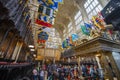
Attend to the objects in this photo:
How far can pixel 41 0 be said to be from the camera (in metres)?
5.95

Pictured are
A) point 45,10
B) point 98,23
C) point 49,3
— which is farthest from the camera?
point 98,23

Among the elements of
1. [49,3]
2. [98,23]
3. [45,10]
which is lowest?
[98,23]

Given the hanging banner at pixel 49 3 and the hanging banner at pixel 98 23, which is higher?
the hanging banner at pixel 49 3

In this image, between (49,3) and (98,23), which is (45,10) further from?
(98,23)

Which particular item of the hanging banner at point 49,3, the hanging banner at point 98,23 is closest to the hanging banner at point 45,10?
the hanging banner at point 49,3

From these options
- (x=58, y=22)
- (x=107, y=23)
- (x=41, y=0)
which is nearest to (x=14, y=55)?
(x=41, y=0)

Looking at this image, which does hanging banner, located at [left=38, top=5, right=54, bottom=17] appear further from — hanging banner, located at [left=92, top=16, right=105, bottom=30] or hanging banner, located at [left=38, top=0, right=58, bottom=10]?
hanging banner, located at [left=92, top=16, right=105, bottom=30]

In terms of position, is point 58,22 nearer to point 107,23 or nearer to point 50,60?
point 50,60

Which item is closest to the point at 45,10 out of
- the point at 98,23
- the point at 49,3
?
the point at 49,3

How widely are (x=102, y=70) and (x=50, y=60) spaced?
15174 millimetres

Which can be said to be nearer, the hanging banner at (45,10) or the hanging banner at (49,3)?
the hanging banner at (49,3)

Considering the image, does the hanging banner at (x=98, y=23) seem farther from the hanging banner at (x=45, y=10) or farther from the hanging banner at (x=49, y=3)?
the hanging banner at (x=45, y=10)

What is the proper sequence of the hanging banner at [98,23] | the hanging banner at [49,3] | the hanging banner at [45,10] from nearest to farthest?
the hanging banner at [49,3] < the hanging banner at [45,10] < the hanging banner at [98,23]

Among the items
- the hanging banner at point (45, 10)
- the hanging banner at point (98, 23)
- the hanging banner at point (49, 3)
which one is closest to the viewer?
the hanging banner at point (49, 3)
